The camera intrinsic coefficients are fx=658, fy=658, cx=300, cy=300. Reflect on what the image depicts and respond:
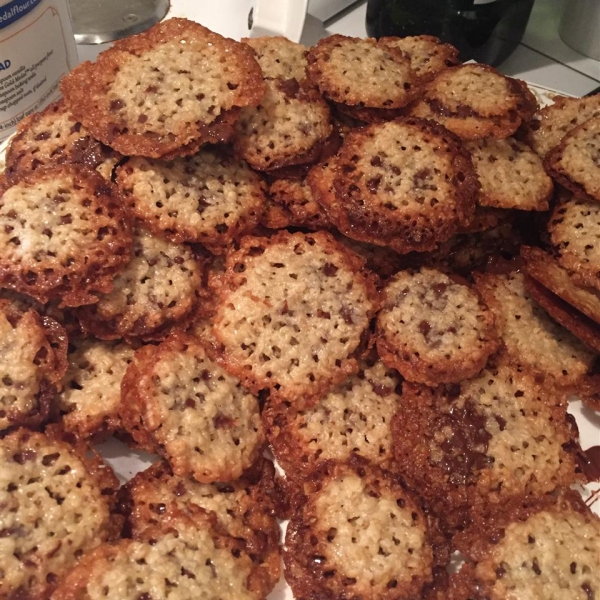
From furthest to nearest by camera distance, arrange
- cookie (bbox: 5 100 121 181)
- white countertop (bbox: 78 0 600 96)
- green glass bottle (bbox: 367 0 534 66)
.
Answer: white countertop (bbox: 78 0 600 96), green glass bottle (bbox: 367 0 534 66), cookie (bbox: 5 100 121 181)

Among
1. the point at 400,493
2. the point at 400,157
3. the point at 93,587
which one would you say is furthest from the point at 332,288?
the point at 93,587

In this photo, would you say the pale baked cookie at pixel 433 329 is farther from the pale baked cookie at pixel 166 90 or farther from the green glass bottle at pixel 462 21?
the green glass bottle at pixel 462 21

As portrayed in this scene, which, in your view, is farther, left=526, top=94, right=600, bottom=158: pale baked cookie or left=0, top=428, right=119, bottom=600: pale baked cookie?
left=526, top=94, right=600, bottom=158: pale baked cookie

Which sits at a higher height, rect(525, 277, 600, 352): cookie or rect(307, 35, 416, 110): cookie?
rect(307, 35, 416, 110): cookie

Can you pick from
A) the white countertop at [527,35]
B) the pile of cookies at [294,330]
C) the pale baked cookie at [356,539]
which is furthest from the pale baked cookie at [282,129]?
the white countertop at [527,35]

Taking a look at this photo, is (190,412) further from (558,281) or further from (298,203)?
(558,281)

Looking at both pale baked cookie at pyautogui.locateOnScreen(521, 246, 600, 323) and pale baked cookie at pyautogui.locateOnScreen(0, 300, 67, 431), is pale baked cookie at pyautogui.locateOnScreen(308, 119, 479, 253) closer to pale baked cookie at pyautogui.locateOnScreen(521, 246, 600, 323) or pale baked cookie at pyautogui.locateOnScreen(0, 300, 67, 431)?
pale baked cookie at pyautogui.locateOnScreen(521, 246, 600, 323)

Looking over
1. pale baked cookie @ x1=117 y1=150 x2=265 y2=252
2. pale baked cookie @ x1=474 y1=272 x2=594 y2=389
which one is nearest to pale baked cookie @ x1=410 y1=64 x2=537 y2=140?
pale baked cookie @ x1=474 y1=272 x2=594 y2=389
